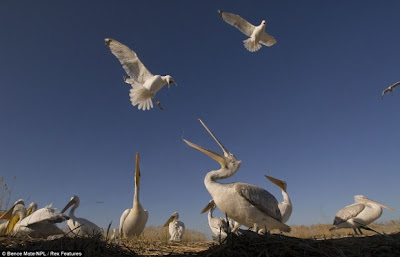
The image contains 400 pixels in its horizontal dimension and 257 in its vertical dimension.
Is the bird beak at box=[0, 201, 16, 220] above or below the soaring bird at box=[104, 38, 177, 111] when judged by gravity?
below

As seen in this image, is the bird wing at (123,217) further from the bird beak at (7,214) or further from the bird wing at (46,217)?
the bird beak at (7,214)

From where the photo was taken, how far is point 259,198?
18.0ft

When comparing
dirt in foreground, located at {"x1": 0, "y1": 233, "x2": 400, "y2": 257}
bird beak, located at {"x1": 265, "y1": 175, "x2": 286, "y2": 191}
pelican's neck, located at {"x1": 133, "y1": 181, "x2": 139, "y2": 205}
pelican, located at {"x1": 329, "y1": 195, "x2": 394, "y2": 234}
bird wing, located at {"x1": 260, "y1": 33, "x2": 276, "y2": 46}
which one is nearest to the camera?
dirt in foreground, located at {"x1": 0, "y1": 233, "x2": 400, "y2": 257}

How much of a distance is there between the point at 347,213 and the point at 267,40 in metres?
9.46

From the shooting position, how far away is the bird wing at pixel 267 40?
1549 centimetres

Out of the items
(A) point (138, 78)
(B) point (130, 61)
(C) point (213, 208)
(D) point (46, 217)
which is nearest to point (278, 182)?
(C) point (213, 208)

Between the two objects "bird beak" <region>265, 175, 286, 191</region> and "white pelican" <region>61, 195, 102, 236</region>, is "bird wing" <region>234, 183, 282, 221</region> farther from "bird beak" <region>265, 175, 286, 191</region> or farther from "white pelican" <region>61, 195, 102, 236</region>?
"bird beak" <region>265, 175, 286, 191</region>

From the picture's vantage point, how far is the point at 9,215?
9.77 meters

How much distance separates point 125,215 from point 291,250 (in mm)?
7036

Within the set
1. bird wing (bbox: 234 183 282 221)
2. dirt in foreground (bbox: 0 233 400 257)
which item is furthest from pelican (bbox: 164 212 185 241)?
dirt in foreground (bbox: 0 233 400 257)

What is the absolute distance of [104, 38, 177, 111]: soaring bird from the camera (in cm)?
1186

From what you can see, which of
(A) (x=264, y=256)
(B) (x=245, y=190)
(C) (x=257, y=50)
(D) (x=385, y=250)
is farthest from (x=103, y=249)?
(C) (x=257, y=50)

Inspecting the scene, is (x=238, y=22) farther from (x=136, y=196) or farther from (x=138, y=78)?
(x=136, y=196)

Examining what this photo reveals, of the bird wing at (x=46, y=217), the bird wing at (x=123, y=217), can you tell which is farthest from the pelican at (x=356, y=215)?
the bird wing at (x=46, y=217)
